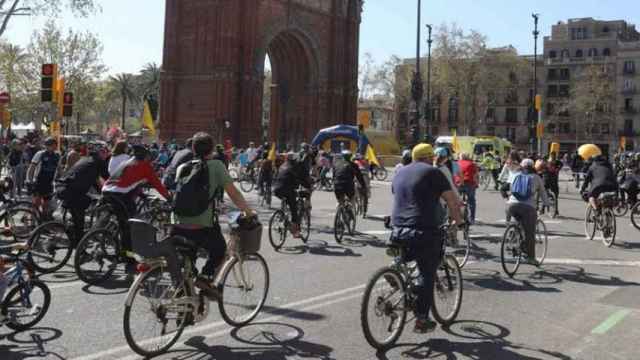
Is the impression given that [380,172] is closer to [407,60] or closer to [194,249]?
[194,249]

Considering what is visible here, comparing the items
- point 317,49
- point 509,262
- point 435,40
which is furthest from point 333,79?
point 509,262

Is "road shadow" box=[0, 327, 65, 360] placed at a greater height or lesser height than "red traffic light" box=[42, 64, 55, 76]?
lesser

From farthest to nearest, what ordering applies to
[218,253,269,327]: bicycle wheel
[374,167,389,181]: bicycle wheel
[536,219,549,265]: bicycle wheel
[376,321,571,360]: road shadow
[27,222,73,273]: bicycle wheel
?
[374,167,389,181]: bicycle wheel < [536,219,549,265]: bicycle wheel < [27,222,73,273]: bicycle wheel < [218,253,269,327]: bicycle wheel < [376,321,571,360]: road shadow

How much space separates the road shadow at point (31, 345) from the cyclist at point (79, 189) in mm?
3319

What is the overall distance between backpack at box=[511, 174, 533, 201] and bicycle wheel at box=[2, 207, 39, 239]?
24.5 ft

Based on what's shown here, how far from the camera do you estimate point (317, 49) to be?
A: 53.1 metres

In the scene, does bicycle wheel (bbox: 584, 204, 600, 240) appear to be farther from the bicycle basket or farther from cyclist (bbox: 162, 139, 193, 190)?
the bicycle basket

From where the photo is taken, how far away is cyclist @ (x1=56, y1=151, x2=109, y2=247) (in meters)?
9.65

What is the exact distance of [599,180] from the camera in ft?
44.5

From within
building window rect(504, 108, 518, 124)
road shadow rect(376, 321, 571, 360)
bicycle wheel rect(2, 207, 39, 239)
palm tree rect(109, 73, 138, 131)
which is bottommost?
road shadow rect(376, 321, 571, 360)

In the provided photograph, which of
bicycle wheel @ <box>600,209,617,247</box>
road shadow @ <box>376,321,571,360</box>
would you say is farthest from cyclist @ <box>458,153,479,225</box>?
road shadow @ <box>376,321,571,360</box>

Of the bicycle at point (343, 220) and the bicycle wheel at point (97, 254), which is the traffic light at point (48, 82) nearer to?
the bicycle at point (343, 220)

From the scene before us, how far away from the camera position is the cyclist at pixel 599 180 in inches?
531

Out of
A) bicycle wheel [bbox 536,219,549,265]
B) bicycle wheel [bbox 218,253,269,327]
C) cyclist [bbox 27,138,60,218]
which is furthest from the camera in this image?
cyclist [bbox 27,138,60,218]
